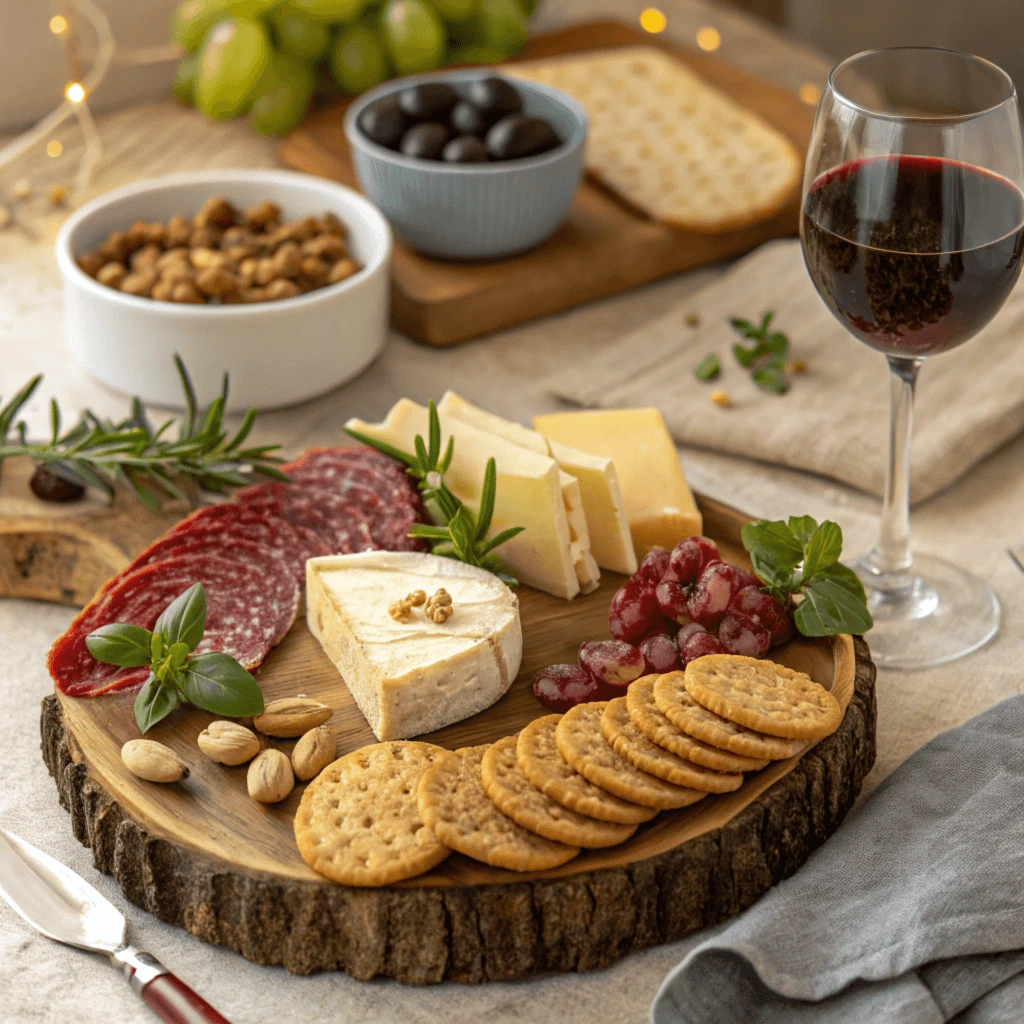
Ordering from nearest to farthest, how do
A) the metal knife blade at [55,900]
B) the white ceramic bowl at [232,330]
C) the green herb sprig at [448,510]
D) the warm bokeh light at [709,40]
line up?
the metal knife blade at [55,900], the green herb sprig at [448,510], the white ceramic bowl at [232,330], the warm bokeh light at [709,40]

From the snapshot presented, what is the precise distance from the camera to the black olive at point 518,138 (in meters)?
1.97

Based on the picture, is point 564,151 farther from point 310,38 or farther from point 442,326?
point 310,38

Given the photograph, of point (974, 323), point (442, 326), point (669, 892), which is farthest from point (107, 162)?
point (669, 892)

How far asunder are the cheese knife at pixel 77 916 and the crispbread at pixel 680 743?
1.38ft

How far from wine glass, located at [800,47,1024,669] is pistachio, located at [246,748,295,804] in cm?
72

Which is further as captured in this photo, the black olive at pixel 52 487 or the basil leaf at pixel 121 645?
the black olive at pixel 52 487

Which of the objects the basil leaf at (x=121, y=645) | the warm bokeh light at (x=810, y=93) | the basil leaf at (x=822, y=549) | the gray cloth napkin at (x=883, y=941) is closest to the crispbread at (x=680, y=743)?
the gray cloth napkin at (x=883, y=941)

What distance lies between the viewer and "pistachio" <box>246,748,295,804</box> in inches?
45.3

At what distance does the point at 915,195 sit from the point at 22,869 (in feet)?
3.36

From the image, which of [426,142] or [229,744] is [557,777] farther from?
[426,142]

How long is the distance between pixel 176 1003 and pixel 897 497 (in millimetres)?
933

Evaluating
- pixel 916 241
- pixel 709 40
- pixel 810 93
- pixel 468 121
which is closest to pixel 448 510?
pixel 916 241

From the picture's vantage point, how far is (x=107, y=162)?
2.45 m

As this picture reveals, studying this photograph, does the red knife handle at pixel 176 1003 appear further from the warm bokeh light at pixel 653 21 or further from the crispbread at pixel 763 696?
the warm bokeh light at pixel 653 21
